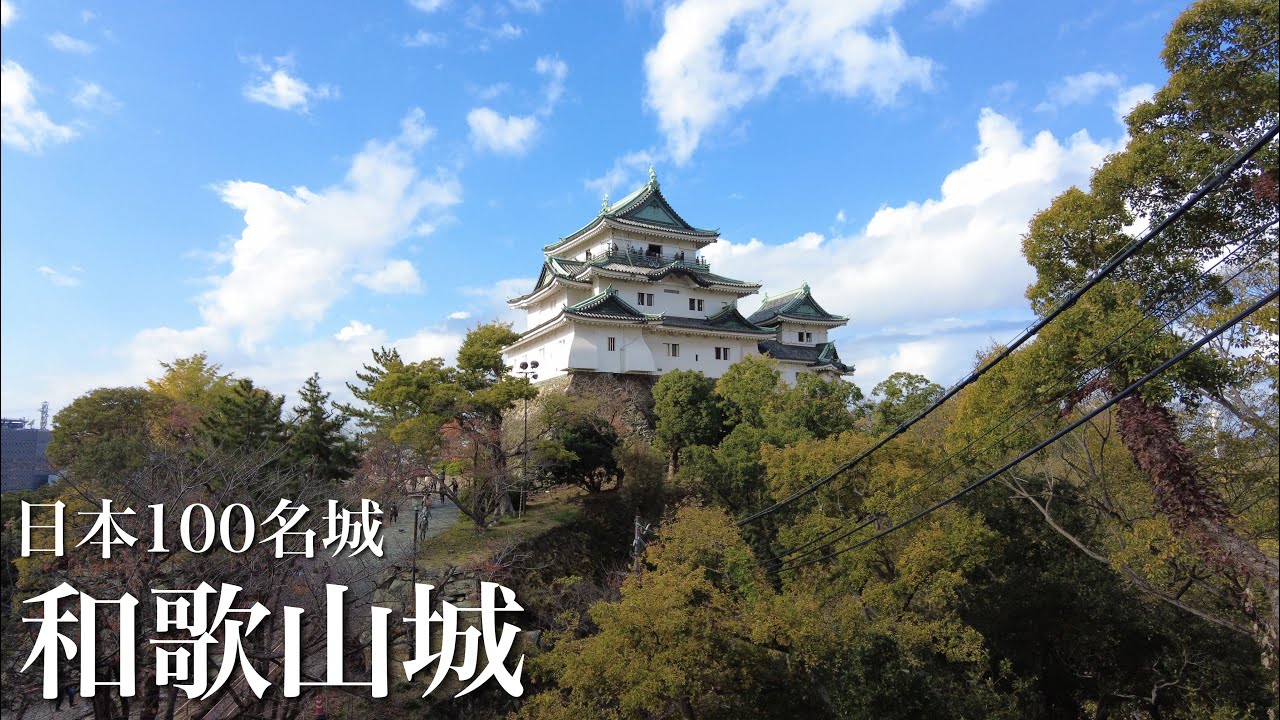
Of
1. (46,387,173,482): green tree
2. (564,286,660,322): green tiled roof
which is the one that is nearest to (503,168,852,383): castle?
(564,286,660,322): green tiled roof

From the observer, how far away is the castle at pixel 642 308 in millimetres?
27453

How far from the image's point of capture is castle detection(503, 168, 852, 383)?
27.5 m

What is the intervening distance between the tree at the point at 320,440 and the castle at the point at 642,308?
8.34 m

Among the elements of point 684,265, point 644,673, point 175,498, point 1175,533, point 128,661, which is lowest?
point 644,673

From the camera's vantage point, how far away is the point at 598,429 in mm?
23188

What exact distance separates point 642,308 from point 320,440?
13781 millimetres

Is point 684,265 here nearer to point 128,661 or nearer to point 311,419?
point 311,419

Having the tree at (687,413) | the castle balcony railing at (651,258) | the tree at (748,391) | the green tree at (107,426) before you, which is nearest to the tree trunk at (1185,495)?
the tree at (748,391)

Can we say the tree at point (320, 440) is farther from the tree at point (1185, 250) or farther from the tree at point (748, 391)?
the tree at point (1185, 250)

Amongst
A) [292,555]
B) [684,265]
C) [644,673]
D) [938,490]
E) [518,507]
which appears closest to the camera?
[644,673]

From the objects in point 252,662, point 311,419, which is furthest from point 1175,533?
point 311,419

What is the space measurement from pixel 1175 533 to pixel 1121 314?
280 cm

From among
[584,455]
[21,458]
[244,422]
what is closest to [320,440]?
[244,422]

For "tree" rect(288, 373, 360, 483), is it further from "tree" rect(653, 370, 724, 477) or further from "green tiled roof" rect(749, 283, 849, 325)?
"green tiled roof" rect(749, 283, 849, 325)
